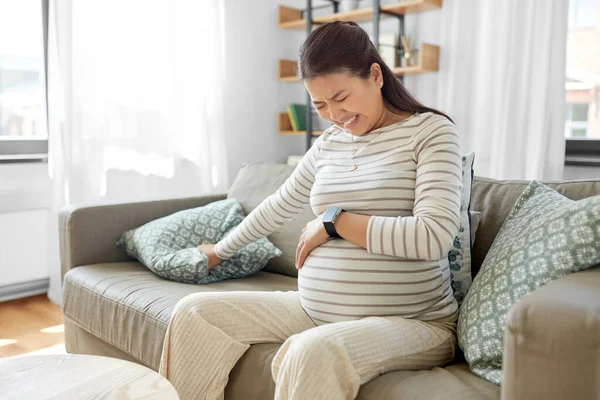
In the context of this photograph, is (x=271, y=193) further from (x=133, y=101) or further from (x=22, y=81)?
(x=22, y=81)

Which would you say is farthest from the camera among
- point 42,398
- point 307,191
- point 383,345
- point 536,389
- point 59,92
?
point 59,92

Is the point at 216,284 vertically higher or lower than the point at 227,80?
lower

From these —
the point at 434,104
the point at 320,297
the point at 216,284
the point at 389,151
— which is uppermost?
the point at 434,104

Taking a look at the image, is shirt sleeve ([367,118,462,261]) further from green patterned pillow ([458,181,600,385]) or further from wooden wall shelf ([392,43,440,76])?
wooden wall shelf ([392,43,440,76])

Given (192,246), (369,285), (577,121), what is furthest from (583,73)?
(369,285)

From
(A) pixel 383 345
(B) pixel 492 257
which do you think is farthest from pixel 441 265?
(A) pixel 383 345

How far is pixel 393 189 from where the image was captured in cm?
122

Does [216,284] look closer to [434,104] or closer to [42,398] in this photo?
[42,398]

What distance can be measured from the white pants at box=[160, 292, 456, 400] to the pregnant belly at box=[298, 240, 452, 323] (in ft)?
0.12

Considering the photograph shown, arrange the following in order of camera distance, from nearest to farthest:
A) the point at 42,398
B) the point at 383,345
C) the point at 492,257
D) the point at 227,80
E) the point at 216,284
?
the point at 42,398 → the point at 383,345 → the point at 492,257 → the point at 216,284 → the point at 227,80

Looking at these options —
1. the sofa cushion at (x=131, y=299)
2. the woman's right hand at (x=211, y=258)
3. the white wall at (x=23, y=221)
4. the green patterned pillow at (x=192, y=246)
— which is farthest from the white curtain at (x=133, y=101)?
the woman's right hand at (x=211, y=258)

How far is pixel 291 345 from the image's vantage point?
108cm

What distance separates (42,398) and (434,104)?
8.50 ft

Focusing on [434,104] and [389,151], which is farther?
[434,104]
